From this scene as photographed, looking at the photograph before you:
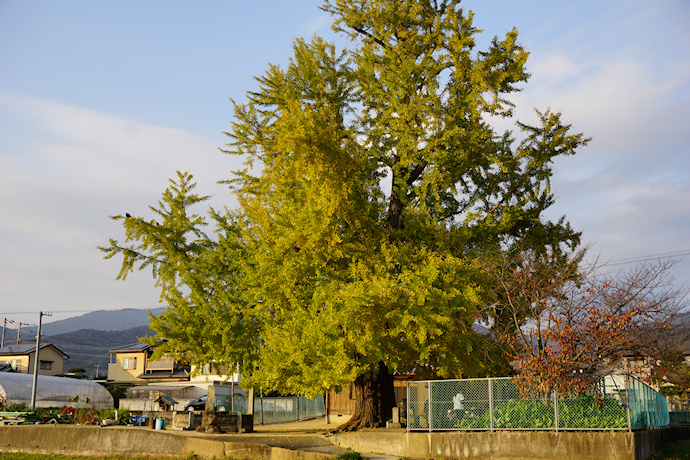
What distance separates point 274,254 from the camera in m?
20.6

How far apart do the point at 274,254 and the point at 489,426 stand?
29.5 feet

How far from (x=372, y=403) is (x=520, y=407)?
7.88 meters

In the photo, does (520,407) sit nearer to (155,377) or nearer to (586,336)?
(586,336)

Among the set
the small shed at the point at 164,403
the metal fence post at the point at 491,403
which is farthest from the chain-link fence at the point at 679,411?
the small shed at the point at 164,403

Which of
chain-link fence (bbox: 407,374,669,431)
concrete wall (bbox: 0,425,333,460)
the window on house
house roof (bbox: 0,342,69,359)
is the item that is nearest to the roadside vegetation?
concrete wall (bbox: 0,425,333,460)

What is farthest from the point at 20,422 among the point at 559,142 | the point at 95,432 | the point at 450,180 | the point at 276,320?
the point at 559,142

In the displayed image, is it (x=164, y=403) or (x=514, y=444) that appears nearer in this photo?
(x=514, y=444)

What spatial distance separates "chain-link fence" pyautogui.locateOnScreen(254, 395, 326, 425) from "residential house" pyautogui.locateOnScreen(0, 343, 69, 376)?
40.7 metres

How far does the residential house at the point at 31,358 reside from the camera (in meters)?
66.6

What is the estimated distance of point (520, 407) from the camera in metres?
16.3

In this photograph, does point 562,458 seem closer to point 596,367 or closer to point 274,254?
point 596,367

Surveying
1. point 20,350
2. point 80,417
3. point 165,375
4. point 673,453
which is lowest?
point 80,417

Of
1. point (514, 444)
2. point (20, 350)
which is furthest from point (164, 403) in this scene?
point (20, 350)

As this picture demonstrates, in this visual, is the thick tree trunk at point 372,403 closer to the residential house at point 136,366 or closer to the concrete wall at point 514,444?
the concrete wall at point 514,444
